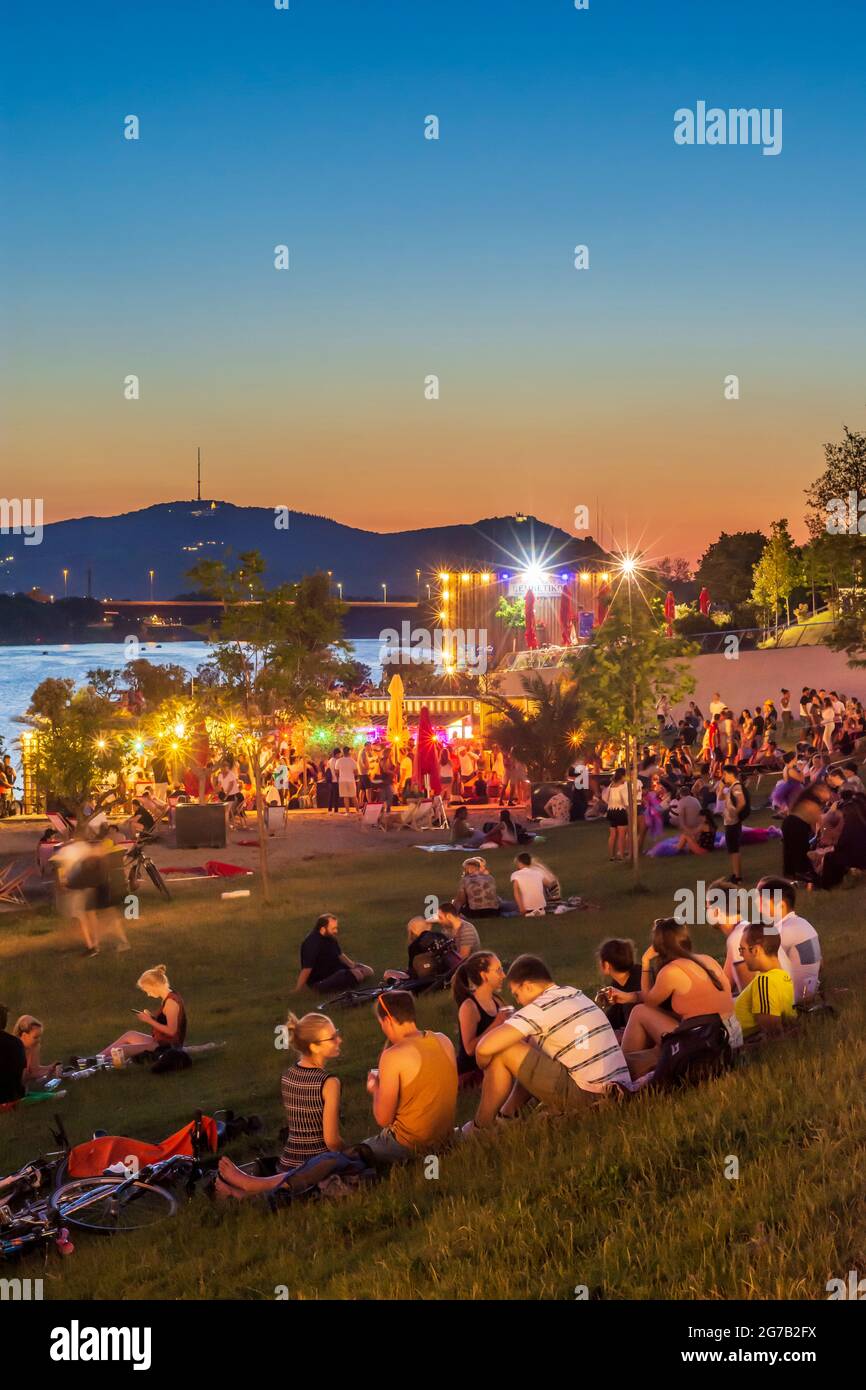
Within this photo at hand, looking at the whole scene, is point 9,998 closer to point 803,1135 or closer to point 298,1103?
point 298,1103

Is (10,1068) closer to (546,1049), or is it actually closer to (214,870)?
(546,1049)

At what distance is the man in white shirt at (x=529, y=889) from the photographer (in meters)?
16.7

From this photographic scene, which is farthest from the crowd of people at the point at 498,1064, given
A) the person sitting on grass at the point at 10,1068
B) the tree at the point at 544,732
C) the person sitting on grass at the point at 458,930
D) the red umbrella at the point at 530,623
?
the red umbrella at the point at 530,623

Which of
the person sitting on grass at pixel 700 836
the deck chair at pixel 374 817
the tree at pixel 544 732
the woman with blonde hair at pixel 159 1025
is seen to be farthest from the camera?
the tree at pixel 544 732

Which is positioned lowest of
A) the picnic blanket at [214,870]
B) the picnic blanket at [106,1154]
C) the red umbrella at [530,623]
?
the picnic blanket at [214,870]

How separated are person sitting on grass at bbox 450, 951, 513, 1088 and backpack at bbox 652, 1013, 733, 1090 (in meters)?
1.25

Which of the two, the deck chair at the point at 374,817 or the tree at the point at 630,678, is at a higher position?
the tree at the point at 630,678

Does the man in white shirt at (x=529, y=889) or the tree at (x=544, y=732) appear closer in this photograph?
the man in white shirt at (x=529, y=889)

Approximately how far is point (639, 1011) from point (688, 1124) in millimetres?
1426

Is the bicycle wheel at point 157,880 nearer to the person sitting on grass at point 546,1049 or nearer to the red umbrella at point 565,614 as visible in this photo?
the person sitting on grass at point 546,1049

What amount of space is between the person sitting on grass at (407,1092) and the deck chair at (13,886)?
14.0 meters

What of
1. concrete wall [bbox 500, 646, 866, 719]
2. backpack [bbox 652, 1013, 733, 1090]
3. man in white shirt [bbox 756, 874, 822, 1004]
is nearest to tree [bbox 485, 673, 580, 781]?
concrete wall [bbox 500, 646, 866, 719]

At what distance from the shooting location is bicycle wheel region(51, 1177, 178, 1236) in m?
7.38

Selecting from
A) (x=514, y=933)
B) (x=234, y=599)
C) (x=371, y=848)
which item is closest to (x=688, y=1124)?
(x=514, y=933)
